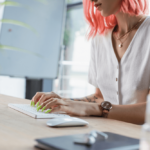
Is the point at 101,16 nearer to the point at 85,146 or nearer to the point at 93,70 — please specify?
the point at 93,70

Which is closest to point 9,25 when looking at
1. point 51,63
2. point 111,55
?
point 51,63

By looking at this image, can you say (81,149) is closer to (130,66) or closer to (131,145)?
(131,145)

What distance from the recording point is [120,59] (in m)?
1.41

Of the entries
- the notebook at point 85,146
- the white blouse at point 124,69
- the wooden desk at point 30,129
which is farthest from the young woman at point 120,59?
the notebook at point 85,146

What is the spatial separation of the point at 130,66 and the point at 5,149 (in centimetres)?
96

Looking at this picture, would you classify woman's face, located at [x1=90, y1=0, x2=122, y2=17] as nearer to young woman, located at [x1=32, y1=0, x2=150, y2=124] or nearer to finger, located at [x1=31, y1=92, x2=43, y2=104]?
young woman, located at [x1=32, y1=0, x2=150, y2=124]

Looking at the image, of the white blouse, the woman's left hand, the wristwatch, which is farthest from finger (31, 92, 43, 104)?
the white blouse

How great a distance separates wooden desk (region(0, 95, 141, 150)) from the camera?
582mm

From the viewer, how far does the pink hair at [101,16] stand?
137 cm

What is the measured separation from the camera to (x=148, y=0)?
1.43 metres

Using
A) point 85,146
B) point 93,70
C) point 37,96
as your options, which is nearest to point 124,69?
point 93,70

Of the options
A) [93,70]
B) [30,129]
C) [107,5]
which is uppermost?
[107,5]

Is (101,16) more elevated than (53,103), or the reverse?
(101,16)

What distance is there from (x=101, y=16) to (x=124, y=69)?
1.57 ft
